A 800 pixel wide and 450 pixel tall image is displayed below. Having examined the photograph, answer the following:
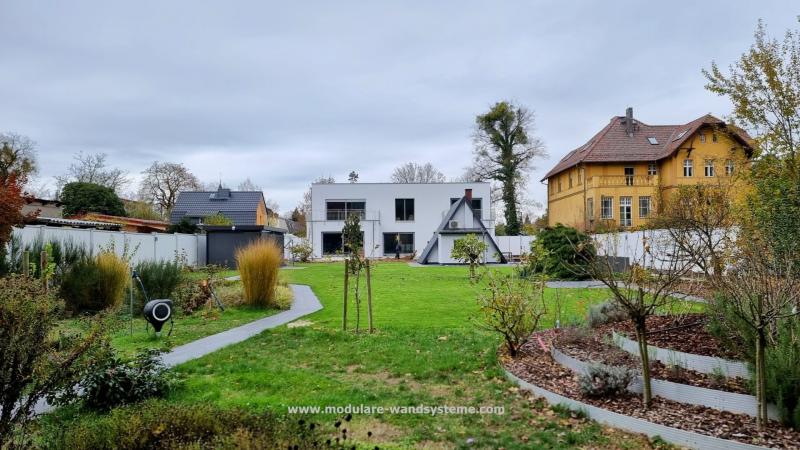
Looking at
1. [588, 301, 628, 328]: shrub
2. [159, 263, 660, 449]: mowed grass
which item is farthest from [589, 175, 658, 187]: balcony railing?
[588, 301, 628, 328]: shrub

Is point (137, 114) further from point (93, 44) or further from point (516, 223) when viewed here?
point (516, 223)

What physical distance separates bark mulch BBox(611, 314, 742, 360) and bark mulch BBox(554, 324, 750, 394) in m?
0.24

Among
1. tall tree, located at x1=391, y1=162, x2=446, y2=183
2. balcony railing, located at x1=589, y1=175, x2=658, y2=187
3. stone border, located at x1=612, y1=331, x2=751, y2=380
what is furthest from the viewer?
tall tree, located at x1=391, y1=162, x2=446, y2=183

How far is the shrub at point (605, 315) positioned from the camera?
6.71m

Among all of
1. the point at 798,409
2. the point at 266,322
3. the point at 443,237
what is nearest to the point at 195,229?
the point at 443,237

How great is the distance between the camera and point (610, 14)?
9.31 m

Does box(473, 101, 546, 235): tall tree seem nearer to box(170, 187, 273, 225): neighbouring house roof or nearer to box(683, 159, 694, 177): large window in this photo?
box(683, 159, 694, 177): large window

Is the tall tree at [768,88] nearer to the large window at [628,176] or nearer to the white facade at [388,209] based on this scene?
the large window at [628,176]

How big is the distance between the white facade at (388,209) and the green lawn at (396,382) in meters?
27.7

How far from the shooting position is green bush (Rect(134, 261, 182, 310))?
10.9 meters

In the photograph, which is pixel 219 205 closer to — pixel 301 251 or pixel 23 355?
pixel 301 251

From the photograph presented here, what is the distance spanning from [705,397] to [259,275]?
8923 mm

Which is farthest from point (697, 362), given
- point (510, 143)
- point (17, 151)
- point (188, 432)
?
point (17, 151)

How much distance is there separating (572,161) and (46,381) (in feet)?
117
